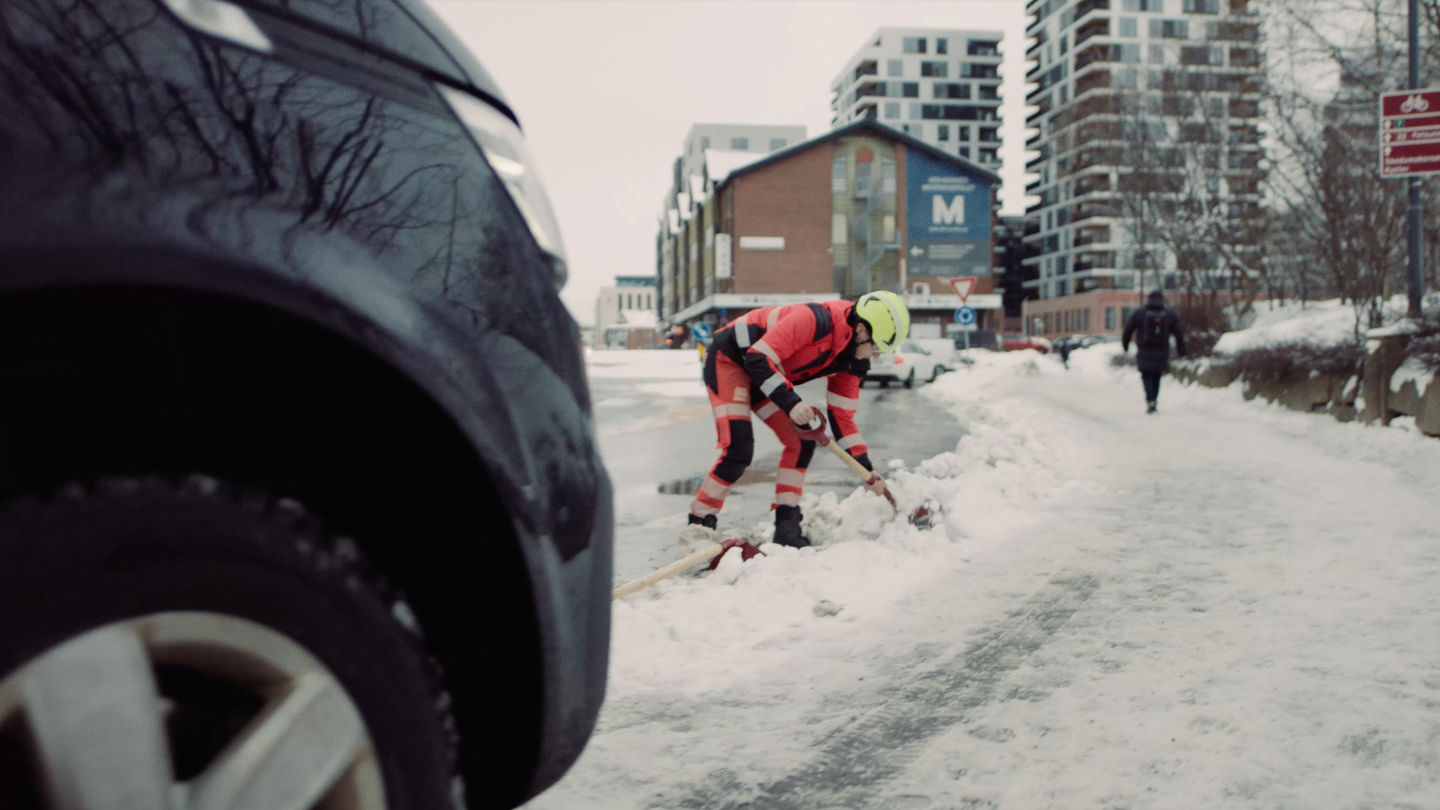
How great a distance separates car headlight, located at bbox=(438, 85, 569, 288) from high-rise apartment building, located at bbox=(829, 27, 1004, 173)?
366 ft

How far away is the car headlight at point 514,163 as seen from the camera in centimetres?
152

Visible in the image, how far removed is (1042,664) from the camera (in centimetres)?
345

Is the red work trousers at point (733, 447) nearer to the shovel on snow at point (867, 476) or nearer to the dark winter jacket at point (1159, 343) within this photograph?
the shovel on snow at point (867, 476)

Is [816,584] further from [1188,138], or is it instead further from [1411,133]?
[1188,138]

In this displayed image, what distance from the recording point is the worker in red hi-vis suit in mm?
5504

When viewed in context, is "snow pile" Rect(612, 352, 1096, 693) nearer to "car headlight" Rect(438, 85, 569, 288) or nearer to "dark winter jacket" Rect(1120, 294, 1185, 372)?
"car headlight" Rect(438, 85, 569, 288)

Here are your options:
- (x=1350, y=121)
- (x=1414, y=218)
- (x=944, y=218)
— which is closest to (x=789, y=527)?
(x=1414, y=218)

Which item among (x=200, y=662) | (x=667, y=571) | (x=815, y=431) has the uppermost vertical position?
(x=200, y=662)

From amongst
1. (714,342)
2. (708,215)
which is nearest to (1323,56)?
(714,342)

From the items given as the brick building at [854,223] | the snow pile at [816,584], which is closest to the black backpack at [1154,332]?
the snow pile at [816,584]

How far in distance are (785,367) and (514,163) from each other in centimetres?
427

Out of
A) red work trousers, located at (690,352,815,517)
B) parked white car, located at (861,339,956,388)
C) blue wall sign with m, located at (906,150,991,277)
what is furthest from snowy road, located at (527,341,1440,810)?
blue wall sign with m, located at (906,150,991,277)

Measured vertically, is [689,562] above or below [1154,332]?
below

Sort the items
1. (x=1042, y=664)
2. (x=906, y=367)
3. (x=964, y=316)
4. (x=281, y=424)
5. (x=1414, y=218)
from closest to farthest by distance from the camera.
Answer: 1. (x=281, y=424)
2. (x=1042, y=664)
3. (x=1414, y=218)
4. (x=906, y=367)
5. (x=964, y=316)
